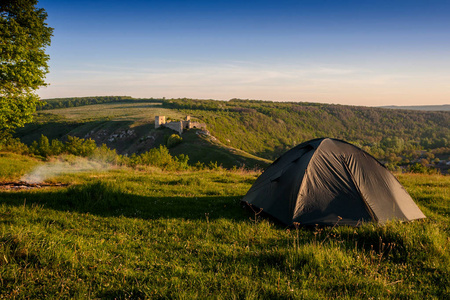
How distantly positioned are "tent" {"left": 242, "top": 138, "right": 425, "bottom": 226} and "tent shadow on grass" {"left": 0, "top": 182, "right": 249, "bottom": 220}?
49.4 inches

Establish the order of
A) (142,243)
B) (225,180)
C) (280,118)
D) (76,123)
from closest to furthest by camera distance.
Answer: (142,243) → (225,180) → (76,123) → (280,118)

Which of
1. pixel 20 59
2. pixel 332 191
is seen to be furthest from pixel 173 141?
pixel 332 191

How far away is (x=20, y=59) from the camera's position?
14.9m

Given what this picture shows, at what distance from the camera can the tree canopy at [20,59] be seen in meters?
14.5

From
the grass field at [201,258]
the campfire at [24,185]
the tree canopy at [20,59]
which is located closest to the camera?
the grass field at [201,258]

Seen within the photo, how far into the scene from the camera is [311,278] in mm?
3912

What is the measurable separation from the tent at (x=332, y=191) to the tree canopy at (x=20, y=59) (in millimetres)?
15451

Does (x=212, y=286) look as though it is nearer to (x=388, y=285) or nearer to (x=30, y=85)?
(x=388, y=285)

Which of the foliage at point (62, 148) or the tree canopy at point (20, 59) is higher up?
the tree canopy at point (20, 59)

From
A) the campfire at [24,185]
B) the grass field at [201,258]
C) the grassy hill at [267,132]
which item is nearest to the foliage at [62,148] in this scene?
the campfire at [24,185]

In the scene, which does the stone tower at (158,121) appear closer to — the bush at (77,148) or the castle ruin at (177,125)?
the castle ruin at (177,125)

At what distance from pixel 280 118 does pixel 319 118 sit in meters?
30.3

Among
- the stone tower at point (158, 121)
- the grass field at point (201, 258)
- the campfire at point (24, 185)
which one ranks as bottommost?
the campfire at point (24, 185)

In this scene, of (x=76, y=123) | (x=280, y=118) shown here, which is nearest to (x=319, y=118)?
(x=280, y=118)
